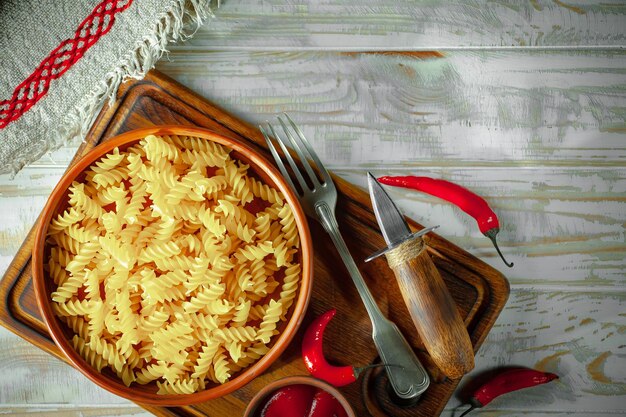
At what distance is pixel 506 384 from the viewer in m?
1.47

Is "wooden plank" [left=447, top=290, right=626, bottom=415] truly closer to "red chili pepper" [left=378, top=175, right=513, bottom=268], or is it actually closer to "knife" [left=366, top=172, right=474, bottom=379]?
"red chili pepper" [left=378, top=175, right=513, bottom=268]

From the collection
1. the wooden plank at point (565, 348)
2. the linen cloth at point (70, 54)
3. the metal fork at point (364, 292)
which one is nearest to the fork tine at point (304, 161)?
the metal fork at point (364, 292)

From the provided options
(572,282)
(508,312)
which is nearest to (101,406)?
(508,312)

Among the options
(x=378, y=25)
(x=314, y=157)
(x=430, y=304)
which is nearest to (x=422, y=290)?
(x=430, y=304)

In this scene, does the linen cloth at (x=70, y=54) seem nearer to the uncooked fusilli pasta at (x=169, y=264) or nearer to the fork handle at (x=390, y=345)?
the uncooked fusilli pasta at (x=169, y=264)

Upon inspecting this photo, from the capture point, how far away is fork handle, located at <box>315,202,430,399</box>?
1346 mm

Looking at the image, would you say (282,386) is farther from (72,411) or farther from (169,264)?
(72,411)

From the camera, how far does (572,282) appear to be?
1.54 m

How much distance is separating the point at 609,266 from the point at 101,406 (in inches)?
53.4

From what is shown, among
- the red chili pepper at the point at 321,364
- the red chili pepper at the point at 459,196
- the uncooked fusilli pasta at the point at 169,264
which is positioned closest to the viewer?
the uncooked fusilli pasta at the point at 169,264

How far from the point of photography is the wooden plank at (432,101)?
1.51 m

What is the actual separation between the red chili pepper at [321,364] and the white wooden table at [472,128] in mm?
383

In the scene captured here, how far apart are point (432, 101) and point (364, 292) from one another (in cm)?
53

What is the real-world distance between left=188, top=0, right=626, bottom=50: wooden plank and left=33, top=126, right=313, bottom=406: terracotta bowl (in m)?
0.37
